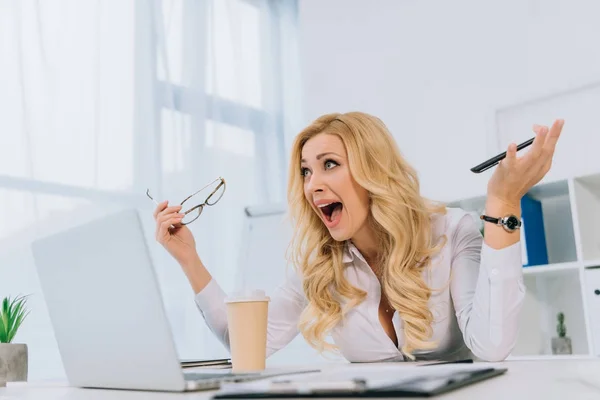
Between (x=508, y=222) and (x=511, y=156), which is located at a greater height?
(x=511, y=156)

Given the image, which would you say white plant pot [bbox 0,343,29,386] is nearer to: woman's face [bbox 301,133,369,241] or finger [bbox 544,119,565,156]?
woman's face [bbox 301,133,369,241]

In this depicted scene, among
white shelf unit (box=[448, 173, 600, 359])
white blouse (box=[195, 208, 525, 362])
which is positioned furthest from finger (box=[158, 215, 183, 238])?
white shelf unit (box=[448, 173, 600, 359])

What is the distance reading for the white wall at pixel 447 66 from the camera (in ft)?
8.71

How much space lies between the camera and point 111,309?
0.76 metres

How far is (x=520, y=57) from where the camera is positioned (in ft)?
9.11

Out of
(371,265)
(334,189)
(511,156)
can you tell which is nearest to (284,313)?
(371,265)

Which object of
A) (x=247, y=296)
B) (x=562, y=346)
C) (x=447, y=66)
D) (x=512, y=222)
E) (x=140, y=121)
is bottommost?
(x=562, y=346)

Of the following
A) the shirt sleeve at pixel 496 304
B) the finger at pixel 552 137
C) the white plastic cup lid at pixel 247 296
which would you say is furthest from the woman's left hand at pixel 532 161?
the white plastic cup lid at pixel 247 296

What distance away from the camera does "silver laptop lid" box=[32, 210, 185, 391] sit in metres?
0.69

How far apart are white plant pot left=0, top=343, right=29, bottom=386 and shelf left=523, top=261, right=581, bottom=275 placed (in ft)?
6.01

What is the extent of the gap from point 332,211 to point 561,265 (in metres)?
1.07

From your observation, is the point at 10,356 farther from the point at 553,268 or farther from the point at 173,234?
the point at 553,268

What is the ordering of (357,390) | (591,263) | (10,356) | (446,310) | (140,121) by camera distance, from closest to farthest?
(357,390), (10,356), (446,310), (591,263), (140,121)

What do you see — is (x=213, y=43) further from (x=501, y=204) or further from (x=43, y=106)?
(x=501, y=204)
